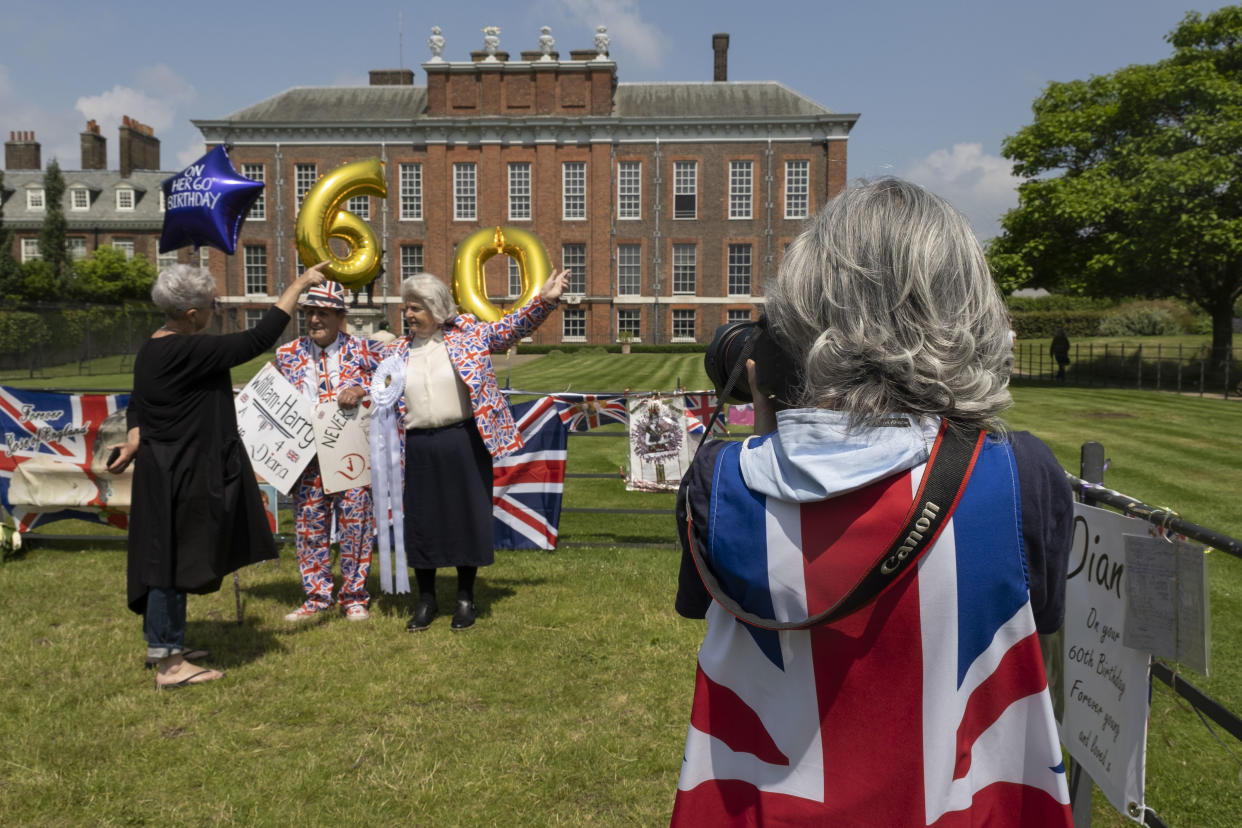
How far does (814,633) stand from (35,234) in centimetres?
6361

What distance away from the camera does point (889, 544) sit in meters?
1.27

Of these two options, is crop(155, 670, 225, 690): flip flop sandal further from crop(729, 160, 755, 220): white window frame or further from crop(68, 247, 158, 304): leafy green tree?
crop(68, 247, 158, 304): leafy green tree

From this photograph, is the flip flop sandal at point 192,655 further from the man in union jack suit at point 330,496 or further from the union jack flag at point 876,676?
the union jack flag at point 876,676

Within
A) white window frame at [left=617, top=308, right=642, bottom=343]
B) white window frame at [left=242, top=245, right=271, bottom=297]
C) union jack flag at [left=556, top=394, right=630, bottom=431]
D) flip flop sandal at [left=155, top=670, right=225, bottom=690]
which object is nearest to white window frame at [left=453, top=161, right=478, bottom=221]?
white window frame at [left=617, top=308, right=642, bottom=343]

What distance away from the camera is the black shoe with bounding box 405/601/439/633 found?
16.8ft

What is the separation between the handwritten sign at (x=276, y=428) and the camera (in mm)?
5258

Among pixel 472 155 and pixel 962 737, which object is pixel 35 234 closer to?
pixel 472 155

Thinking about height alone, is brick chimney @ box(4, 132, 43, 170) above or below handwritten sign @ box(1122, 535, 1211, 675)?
above

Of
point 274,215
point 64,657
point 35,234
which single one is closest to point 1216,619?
point 64,657

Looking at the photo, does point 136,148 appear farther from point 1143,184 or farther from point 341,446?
point 341,446

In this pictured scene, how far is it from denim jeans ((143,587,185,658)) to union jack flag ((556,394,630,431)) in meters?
3.24

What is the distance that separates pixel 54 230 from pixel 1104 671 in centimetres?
5019

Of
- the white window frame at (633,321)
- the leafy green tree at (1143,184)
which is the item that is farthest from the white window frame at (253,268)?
the leafy green tree at (1143,184)

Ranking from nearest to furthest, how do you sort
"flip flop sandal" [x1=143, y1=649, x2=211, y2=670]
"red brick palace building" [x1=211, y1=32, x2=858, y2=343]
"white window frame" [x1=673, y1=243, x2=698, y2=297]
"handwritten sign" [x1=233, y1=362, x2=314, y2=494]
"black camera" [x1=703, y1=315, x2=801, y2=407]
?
"black camera" [x1=703, y1=315, x2=801, y2=407]
"flip flop sandal" [x1=143, y1=649, x2=211, y2=670]
"handwritten sign" [x1=233, y1=362, x2=314, y2=494]
"red brick palace building" [x1=211, y1=32, x2=858, y2=343]
"white window frame" [x1=673, y1=243, x2=698, y2=297]
